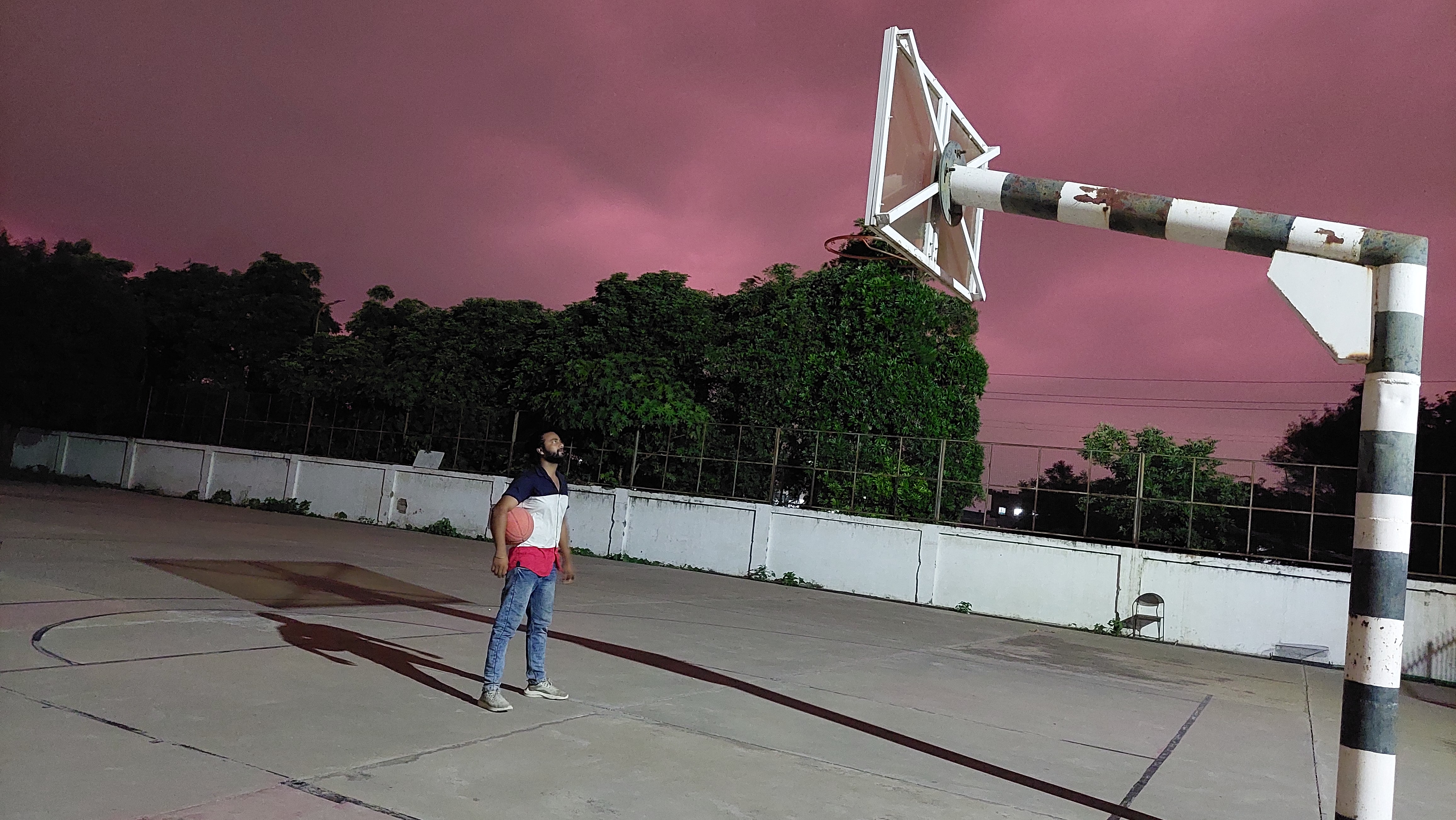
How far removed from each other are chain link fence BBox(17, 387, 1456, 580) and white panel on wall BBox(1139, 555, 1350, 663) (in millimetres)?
377

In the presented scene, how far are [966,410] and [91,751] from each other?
23945 mm

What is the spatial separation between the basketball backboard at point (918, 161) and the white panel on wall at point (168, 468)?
29.8 meters

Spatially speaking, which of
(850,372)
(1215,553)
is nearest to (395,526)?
(850,372)

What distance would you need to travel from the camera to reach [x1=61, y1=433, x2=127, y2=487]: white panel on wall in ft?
102

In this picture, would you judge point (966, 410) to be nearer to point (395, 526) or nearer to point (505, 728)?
point (395, 526)

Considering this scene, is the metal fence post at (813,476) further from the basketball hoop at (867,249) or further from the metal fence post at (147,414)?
the metal fence post at (147,414)

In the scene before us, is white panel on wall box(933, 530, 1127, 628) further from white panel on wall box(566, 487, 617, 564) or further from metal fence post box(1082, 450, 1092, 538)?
white panel on wall box(566, 487, 617, 564)

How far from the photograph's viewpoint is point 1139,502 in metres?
16.1

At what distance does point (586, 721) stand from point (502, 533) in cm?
126

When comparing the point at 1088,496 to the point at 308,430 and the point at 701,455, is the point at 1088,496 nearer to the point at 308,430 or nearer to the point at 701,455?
the point at 701,455

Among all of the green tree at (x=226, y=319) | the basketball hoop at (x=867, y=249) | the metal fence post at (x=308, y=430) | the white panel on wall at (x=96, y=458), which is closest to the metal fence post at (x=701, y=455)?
the basketball hoop at (x=867, y=249)

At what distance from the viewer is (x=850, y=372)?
82.7 feet

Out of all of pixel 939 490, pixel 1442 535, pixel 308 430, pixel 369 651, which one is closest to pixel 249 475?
pixel 308 430

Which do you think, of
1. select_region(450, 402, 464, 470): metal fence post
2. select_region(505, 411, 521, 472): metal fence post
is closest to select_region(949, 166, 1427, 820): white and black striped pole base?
select_region(505, 411, 521, 472): metal fence post
